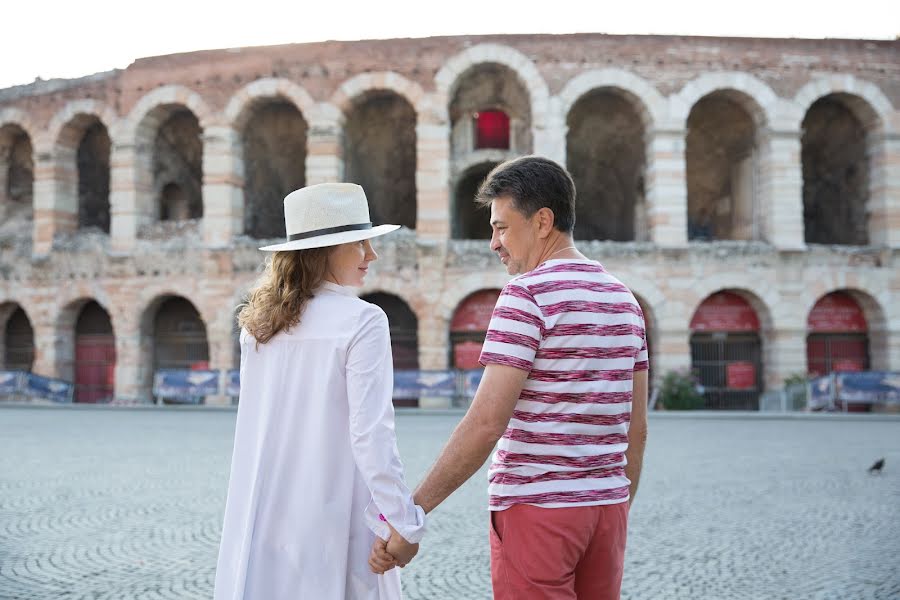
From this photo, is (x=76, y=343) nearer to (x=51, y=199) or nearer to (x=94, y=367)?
(x=94, y=367)

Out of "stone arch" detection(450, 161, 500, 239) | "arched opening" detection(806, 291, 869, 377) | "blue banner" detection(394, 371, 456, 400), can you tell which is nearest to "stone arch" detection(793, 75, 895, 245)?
"arched opening" detection(806, 291, 869, 377)

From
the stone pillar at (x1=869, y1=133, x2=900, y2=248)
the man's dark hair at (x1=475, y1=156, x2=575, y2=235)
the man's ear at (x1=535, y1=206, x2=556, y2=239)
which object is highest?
the stone pillar at (x1=869, y1=133, x2=900, y2=248)

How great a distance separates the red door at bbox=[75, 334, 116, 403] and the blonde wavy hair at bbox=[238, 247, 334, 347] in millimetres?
20919

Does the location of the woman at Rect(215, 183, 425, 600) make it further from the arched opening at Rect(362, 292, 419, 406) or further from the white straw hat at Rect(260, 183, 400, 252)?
the arched opening at Rect(362, 292, 419, 406)

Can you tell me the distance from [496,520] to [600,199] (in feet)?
70.6

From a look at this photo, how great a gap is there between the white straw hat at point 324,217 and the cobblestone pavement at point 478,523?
2.61m

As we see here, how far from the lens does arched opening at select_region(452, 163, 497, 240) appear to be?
21406 mm

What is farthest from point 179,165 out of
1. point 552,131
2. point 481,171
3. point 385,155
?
point 552,131

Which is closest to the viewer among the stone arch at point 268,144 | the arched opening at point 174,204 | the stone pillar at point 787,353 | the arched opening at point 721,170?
the stone pillar at point 787,353

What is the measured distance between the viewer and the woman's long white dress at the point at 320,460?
83.9 inches

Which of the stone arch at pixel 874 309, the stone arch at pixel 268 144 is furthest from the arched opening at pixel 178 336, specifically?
the stone arch at pixel 874 309

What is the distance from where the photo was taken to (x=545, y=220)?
84.4 inches

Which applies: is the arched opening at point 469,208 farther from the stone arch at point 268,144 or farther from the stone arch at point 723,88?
the stone arch at point 723,88

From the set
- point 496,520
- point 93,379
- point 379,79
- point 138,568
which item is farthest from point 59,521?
point 93,379
